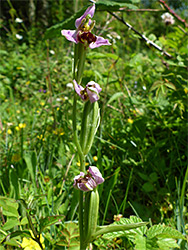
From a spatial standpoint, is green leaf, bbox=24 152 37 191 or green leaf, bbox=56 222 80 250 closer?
green leaf, bbox=56 222 80 250

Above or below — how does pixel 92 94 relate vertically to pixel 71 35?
below

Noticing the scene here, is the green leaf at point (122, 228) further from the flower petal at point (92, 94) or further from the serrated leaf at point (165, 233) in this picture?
the flower petal at point (92, 94)

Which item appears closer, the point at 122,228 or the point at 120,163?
the point at 122,228

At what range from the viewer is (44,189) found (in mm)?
1202

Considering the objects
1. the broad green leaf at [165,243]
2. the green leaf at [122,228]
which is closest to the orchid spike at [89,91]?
the green leaf at [122,228]

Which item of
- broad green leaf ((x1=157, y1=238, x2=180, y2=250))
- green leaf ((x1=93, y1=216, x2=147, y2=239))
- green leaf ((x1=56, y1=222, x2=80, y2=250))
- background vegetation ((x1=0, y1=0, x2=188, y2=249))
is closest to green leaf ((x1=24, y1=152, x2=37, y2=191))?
background vegetation ((x1=0, y1=0, x2=188, y2=249))

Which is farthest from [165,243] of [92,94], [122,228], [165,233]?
[92,94]

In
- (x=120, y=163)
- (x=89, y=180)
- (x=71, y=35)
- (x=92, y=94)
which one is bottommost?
(x=120, y=163)

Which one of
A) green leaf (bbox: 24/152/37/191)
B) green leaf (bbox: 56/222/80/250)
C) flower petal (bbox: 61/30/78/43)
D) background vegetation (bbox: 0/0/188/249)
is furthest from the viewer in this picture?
green leaf (bbox: 24/152/37/191)

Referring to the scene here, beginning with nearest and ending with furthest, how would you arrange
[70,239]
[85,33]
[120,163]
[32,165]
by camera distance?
1. [85,33]
2. [70,239]
3. [32,165]
4. [120,163]

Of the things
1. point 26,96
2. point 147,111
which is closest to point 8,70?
point 26,96

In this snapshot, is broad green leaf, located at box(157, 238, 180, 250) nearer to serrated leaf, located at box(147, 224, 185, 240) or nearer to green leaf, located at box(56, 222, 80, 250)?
serrated leaf, located at box(147, 224, 185, 240)

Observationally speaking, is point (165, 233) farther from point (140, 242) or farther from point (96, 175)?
point (96, 175)

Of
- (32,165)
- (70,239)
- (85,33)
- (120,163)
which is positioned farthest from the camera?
(120,163)
